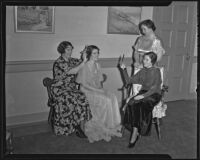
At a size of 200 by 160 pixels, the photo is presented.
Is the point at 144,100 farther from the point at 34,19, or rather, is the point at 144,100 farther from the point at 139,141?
the point at 34,19

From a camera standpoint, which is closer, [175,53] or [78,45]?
[78,45]

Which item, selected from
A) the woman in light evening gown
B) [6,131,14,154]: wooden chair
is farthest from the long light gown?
[6,131,14,154]: wooden chair

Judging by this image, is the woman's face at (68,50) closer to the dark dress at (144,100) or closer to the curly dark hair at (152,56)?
the dark dress at (144,100)

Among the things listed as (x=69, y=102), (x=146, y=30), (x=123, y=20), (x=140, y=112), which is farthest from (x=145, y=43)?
(x=69, y=102)

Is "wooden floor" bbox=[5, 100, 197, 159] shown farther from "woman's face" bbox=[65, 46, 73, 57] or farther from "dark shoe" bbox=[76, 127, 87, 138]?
"woman's face" bbox=[65, 46, 73, 57]

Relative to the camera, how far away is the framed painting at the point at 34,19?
1.48 metres

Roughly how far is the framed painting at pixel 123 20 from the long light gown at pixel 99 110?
0.86 ft

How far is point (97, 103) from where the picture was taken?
1.60 m

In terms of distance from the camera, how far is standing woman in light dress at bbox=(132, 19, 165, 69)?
5.13 feet

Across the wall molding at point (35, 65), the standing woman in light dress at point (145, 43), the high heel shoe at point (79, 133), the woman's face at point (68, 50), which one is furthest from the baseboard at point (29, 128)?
the standing woman in light dress at point (145, 43)

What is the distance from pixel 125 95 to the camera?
1596 mm

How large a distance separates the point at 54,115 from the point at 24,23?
1.95 ft

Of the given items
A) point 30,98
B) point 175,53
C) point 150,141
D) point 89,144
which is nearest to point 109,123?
point 89,144
